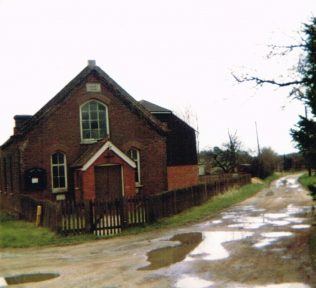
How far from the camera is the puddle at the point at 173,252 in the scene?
10.3 m

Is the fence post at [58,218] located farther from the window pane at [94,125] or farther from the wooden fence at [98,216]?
the window pane at [94,125]

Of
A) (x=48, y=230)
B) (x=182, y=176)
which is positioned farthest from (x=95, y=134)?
(x=182, y=176)

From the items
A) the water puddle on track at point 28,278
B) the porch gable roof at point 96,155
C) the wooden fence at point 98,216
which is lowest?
the water puddle on track at point 28,278


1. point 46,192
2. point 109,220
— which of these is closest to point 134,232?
point 109,220

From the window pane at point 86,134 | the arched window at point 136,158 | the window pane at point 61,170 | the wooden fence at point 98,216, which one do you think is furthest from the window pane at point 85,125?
the wooden fence at point 98,216

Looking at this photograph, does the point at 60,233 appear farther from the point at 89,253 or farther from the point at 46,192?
the point at 46,192

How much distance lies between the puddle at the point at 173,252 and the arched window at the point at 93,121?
438 inches

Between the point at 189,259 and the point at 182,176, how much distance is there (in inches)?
1115

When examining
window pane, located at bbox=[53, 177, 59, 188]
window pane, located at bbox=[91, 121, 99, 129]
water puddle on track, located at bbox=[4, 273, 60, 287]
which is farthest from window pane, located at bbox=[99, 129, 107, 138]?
water puddle on track, located at bbox=[4, 273, 60, 287]

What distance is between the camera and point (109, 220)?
56.7ft

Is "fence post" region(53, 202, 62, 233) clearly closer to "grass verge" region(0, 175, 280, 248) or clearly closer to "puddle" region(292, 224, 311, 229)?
"grass verge" region(0, 175, 280, 248)

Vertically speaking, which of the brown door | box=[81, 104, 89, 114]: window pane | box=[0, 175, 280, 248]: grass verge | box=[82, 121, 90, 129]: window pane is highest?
box=[81, 104, 89, 114]: window pane

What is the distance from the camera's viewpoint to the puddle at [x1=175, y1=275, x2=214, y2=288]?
8.17 metres

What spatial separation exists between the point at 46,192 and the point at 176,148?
68.8 ft
